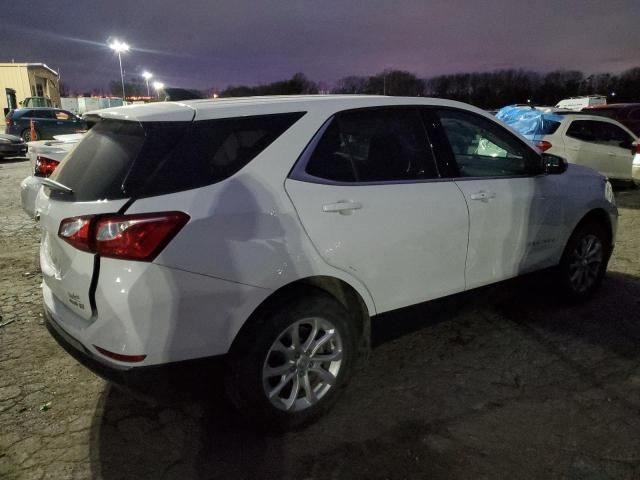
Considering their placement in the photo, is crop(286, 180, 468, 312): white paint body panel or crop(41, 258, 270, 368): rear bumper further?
crop(286, 180, 468, 312): white paint body panel

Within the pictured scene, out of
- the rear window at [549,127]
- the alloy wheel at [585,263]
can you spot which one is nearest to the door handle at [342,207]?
the alloy wheel at [585,263]

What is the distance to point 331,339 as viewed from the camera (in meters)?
2.67

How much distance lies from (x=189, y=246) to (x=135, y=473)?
3.73 feet

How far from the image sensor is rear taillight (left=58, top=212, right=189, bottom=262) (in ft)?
6.82

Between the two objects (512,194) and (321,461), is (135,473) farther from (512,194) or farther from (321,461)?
(512,194)

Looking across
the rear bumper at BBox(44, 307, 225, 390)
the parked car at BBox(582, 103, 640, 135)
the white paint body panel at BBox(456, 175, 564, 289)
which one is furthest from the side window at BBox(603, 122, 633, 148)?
the rear bumper at BBox(44, 307, 225, 390)

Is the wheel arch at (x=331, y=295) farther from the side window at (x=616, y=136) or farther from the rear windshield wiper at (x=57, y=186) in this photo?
the side window at (x=616, y=136)

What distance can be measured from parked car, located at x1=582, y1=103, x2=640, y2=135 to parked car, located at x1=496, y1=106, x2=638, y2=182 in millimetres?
4095

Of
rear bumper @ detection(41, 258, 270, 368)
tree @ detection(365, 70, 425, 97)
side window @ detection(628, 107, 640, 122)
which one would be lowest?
rear bumper @ detection(41, 258, 270, 368)

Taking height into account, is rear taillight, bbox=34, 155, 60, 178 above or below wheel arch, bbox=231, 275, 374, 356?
above

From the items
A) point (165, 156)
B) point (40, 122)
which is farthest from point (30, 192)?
point (40, 122)

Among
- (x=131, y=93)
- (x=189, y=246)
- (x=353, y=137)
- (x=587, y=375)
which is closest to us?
(x=189, y=246)

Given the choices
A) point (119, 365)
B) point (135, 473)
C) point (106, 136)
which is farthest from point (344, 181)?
point (135, 473)

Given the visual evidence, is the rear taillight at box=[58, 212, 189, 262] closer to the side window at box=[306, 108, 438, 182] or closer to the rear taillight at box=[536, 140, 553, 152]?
the side window at box=[306, 108, 438, 182]
